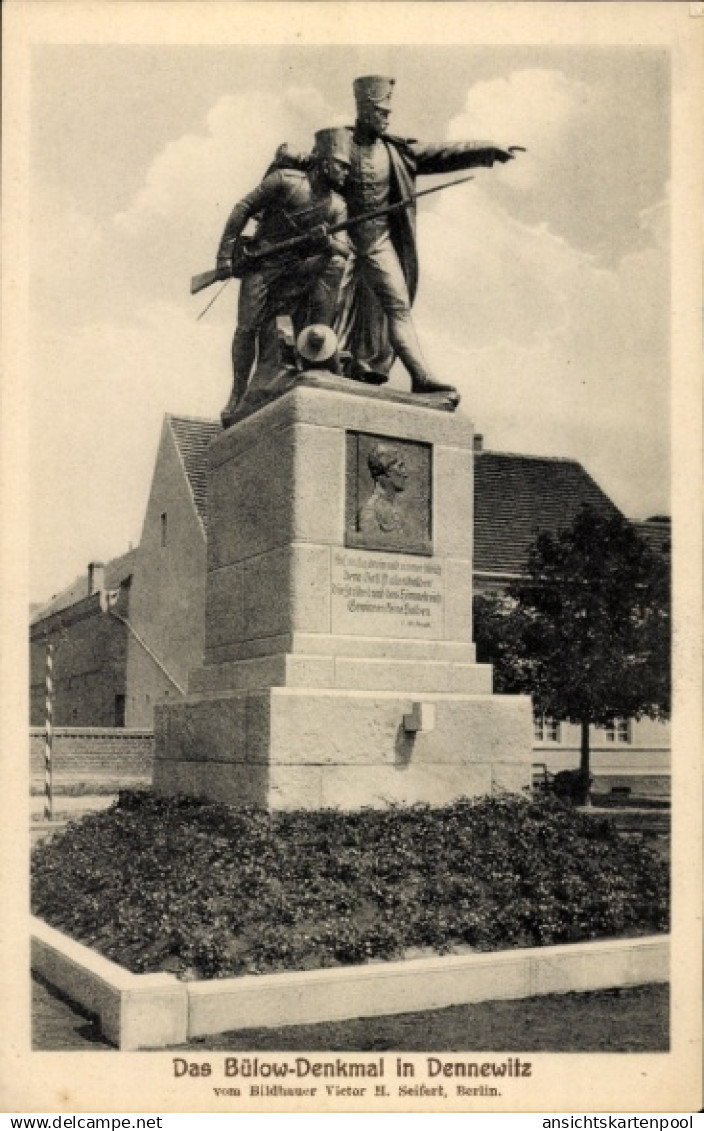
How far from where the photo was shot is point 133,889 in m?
7.09

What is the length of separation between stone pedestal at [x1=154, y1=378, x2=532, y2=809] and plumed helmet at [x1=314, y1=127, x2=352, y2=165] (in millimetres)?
1775

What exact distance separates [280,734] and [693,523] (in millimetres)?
2922

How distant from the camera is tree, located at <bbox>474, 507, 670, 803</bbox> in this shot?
66.3 ft

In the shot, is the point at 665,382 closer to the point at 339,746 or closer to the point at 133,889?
the point at 339,746

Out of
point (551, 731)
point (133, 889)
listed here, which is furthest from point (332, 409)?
point (551, 731)

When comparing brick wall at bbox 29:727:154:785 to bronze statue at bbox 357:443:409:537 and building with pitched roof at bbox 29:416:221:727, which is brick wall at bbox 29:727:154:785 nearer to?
building with pitched roof at bbox 29:416:221:727

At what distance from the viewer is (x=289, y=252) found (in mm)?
9711

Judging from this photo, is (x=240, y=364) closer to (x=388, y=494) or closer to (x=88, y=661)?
(x=388, y=494)

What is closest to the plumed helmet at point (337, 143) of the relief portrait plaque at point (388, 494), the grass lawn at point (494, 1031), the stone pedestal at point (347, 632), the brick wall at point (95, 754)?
the stone pedestal at point (347, 632)

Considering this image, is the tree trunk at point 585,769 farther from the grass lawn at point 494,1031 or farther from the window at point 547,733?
the grass lawn at point 494,1031

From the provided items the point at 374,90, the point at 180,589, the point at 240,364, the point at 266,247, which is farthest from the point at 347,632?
the point at 180,589

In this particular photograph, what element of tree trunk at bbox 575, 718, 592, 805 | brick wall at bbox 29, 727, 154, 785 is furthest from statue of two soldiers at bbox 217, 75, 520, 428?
brick wall at bbox 29, 727, 154, 785

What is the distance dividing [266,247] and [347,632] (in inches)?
127

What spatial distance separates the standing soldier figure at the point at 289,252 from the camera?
9.45 metres
